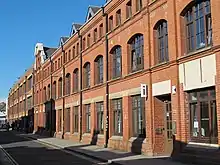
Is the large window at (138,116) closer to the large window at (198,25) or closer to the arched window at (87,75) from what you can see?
the large window at (198,25)

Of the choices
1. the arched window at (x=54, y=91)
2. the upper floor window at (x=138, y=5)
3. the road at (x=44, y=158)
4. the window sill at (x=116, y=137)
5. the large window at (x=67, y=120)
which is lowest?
the road at (x=44, y=158)

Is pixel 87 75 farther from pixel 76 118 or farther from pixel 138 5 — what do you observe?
pixel 138 5

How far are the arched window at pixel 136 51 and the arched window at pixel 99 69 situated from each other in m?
5.83

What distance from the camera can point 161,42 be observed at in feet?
62.0

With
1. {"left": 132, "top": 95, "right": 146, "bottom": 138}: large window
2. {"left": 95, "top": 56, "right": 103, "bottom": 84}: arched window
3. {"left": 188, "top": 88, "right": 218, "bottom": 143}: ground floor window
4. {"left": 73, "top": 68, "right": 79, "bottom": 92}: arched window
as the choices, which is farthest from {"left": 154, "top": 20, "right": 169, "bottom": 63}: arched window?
{"left": 73, "top": 68, "right": 79, "bottom": 92}: arched window

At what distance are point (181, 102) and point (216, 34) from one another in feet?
12.2

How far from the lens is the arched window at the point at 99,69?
27905 millimetres

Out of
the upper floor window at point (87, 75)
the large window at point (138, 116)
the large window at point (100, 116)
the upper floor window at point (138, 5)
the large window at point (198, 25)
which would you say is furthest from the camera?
the upper floor window at point (87, 75)

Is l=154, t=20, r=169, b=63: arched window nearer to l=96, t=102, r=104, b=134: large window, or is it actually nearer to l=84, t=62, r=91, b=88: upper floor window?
l=96, t=102, r=104, b=134: large window

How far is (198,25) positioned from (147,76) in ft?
15.4

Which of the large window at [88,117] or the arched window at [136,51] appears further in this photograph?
the large window at [88,117]

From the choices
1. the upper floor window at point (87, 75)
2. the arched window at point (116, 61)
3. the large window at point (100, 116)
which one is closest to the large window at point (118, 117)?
the arched window at point (116, 61)

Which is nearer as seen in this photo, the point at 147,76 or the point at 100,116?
the point at 147,76

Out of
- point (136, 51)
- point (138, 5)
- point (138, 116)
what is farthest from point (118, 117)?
point (138, 5)
